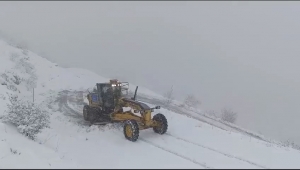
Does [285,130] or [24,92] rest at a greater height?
[24,92]

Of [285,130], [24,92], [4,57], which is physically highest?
[4,57]

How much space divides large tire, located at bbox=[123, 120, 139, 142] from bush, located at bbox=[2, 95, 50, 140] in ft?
12.2

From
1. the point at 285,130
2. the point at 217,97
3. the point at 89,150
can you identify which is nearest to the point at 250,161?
the point at 89,150

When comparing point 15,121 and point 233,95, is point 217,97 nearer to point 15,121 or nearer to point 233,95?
point 233,95

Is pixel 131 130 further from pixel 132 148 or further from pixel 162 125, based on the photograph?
pixel 162 125

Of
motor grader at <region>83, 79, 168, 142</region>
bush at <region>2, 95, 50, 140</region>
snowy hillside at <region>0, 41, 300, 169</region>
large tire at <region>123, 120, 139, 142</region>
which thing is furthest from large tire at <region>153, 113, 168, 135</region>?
bush at <region>2, 95, 50, 140</region>

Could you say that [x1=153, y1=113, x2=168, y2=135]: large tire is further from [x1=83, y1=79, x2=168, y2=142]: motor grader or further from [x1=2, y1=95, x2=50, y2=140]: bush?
[x1=2, y1=95, x2=50, y2=140]: bush

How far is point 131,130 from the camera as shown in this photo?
49.3 ft

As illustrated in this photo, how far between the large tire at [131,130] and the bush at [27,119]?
3707 mm

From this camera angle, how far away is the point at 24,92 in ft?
89.1

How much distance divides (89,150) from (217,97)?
6148 cm

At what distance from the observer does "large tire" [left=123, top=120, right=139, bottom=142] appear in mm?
14865

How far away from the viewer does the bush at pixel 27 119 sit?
14.1m

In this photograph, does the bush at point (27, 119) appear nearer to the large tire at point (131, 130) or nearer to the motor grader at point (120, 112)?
the large tire at point (131, 130)
